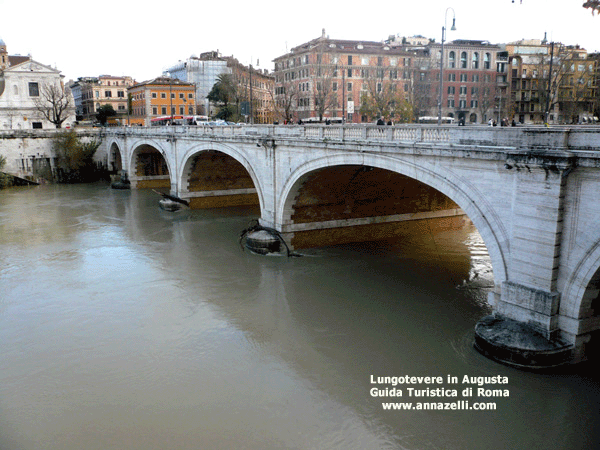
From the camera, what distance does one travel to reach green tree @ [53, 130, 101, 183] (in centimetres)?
4431

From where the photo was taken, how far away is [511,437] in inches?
336

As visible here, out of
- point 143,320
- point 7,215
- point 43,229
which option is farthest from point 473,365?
point 7,215

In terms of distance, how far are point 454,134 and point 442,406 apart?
18.7ft

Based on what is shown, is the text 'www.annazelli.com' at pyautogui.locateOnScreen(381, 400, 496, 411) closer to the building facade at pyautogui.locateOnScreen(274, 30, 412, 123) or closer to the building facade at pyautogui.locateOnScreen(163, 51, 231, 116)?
the building facade at pyautogui.locateOnScreen(274, 30, 412, 123)

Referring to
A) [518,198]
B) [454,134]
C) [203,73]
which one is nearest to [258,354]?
[518,198]

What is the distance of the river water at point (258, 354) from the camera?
8.80m

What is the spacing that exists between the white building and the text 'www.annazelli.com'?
5127 centimetres

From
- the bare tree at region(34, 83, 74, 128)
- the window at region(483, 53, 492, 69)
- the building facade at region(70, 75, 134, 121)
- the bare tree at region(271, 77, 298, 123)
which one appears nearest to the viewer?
the bare tree at region(271, 77, 298, 123)

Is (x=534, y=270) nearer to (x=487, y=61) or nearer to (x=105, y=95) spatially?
(x=487, y=61)

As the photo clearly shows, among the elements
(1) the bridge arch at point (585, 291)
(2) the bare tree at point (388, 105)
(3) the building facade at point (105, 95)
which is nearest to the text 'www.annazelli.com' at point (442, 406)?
(1) the bridge arch at point (585, 291)

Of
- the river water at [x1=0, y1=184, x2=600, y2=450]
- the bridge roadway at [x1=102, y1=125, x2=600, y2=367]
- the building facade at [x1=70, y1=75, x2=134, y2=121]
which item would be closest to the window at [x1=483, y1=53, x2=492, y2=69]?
the river water at [x1=0, y1=184, x2=600, y2=450]

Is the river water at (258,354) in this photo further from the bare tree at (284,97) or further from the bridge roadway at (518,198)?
the bare tree at (284,97)

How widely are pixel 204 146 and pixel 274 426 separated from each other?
18750mm

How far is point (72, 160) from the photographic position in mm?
44250
